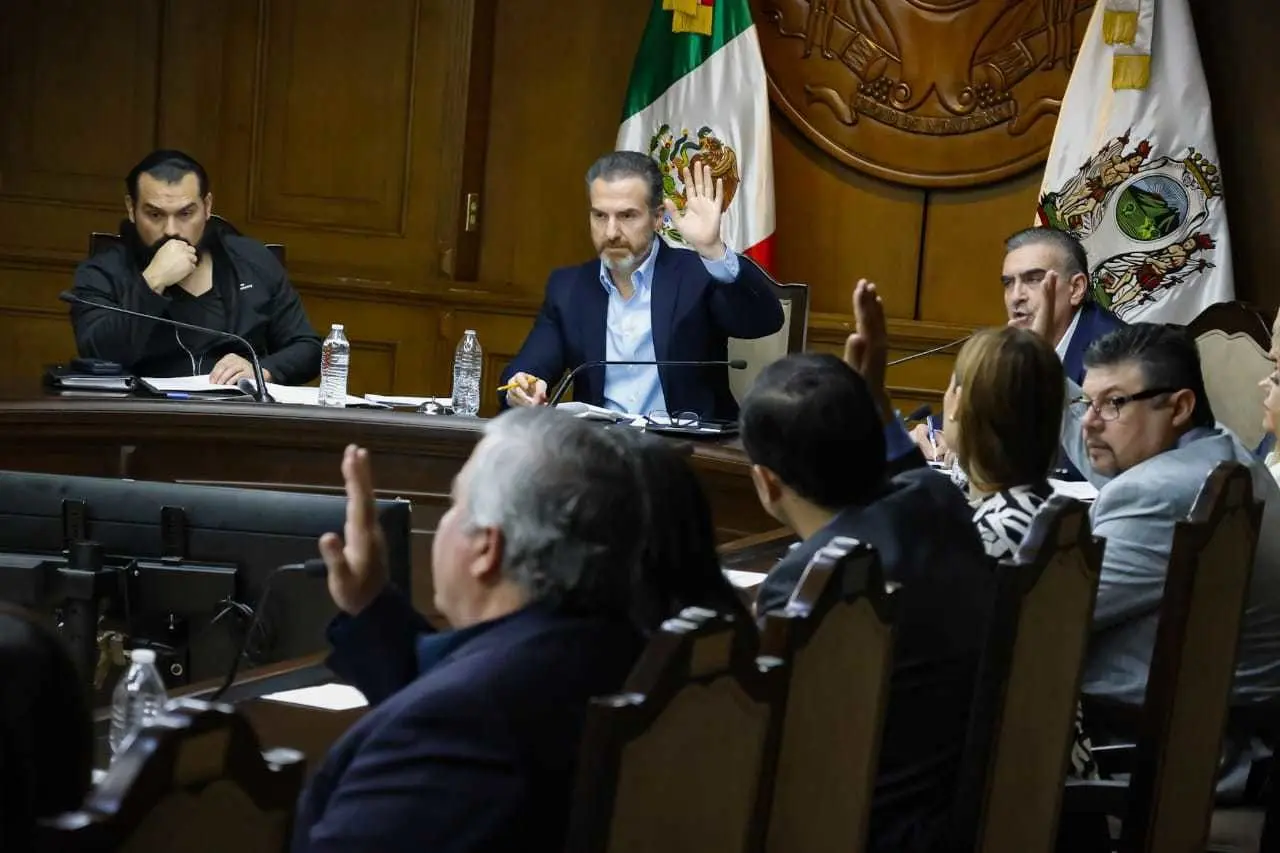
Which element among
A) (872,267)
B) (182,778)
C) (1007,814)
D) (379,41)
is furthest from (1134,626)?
(379,41)

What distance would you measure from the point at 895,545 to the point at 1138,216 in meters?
4.36

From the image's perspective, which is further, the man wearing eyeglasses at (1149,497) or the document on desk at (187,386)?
the document on desk at (187,386)

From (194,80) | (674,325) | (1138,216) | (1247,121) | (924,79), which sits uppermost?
(924,79)

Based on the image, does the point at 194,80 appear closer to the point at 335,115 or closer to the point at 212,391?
the point at 335,115

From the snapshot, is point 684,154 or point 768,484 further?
point 684,154

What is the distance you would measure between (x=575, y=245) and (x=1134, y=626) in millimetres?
4106

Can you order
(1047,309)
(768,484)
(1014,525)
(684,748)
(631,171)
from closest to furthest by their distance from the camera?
(684,748) < (768,484) < (1014,525) < (1047,309) < (631,171)

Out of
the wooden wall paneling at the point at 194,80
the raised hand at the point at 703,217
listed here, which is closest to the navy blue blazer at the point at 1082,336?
the raised hand at the point at 703,217

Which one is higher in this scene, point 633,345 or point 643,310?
point 643,310

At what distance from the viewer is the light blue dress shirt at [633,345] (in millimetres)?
5090

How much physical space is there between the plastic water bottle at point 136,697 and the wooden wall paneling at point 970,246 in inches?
197

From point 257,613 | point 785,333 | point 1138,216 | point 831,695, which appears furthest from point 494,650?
point 1138,216

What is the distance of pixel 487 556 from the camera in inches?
67.4

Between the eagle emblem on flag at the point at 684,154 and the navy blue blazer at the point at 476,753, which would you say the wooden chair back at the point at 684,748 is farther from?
the eagle emblem on flag at the point at 684,154
